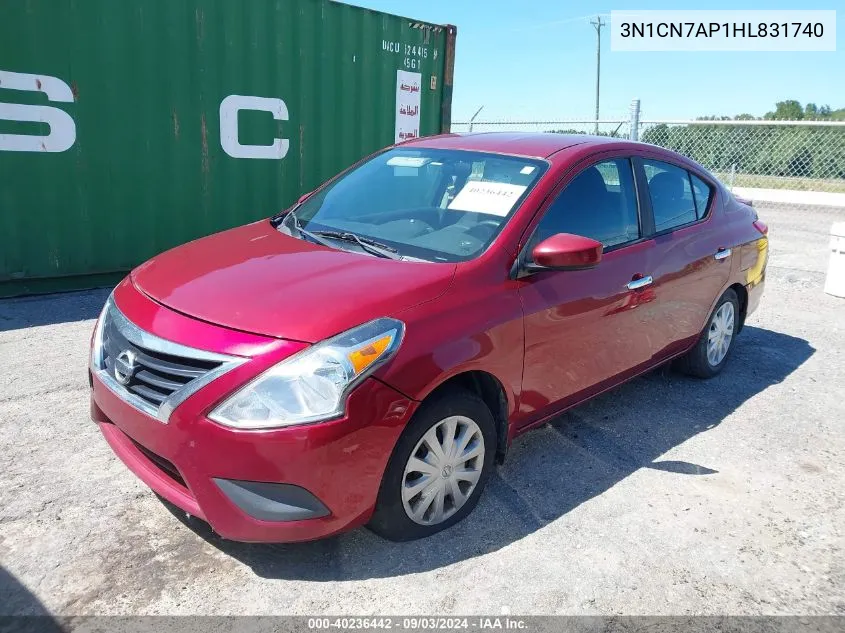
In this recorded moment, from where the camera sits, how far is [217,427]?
7.37 ft

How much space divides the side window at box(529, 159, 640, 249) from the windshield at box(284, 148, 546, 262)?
0.59ft

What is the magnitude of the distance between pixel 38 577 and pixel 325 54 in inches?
249

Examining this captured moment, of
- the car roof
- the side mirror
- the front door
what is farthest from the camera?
the car roof

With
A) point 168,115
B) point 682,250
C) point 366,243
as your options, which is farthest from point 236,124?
point 682,250

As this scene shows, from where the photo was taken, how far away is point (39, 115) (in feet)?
19.0

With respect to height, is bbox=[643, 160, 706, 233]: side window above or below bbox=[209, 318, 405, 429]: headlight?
above

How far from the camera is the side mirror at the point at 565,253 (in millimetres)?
2887

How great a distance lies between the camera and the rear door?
3.88 m

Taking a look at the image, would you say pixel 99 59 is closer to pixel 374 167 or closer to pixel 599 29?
pixel 374 167

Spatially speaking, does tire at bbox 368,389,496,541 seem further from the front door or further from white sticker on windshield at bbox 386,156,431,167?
white sticker on windshield at bbox 386,156,431,167

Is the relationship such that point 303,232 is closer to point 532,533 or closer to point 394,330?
point 394,330

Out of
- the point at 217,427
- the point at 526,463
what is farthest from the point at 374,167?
the point at 217,427

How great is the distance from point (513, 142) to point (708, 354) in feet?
7.15

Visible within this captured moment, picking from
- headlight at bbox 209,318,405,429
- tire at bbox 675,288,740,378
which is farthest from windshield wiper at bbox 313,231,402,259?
tire at bbox 675,288,740,378
